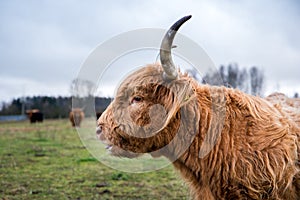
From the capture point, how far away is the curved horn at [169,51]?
3.21 m

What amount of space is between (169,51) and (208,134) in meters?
0.86

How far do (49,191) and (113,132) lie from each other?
3.92 metres

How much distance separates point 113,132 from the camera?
12.1 ft

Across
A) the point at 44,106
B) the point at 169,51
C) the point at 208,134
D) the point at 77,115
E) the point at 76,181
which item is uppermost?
the point at 44,106

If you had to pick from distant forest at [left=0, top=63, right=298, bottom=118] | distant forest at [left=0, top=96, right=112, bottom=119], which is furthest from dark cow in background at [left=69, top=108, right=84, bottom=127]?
distant forest at [left=0, top=96, right=112, bottom=119]

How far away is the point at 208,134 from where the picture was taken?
11.5 feet

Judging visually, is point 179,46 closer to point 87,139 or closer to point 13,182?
point 87,139

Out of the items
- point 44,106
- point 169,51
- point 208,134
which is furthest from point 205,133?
point 44,106

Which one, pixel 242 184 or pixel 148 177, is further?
pixel 148 177

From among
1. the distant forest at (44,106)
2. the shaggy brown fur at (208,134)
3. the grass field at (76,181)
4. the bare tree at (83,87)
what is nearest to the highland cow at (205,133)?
the shaggy brown fur at (208,134)

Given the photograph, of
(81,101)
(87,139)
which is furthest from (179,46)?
(87,139)

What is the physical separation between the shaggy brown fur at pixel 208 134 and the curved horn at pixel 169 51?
10 cm

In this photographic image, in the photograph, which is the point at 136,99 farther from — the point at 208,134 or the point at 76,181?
the point at 76,181

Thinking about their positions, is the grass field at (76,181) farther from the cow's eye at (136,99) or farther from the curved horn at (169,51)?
the curved horn at (169,51)
